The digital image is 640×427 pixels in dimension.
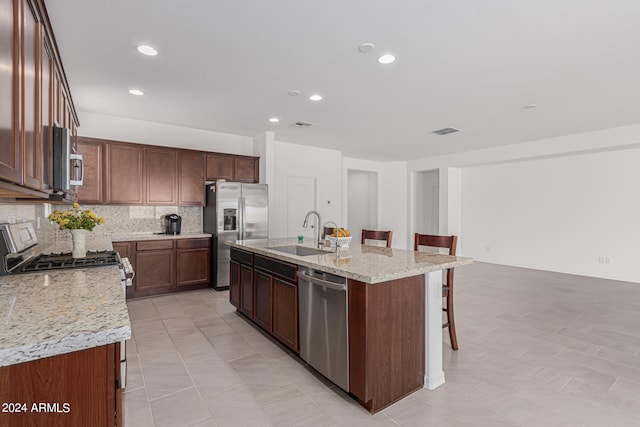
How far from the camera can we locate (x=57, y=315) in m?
1.17

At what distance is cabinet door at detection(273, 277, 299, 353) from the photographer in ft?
8.83

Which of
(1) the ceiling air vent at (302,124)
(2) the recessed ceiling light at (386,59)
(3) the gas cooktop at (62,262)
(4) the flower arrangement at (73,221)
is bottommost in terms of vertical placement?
(3) the gas cooktop at (62,262)

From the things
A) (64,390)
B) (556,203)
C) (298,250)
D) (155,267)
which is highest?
(556,203)

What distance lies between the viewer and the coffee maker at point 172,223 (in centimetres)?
506

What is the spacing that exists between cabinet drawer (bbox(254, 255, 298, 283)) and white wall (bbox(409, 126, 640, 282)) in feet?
19.7

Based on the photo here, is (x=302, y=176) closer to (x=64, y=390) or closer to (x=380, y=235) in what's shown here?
(x=380, y=235)

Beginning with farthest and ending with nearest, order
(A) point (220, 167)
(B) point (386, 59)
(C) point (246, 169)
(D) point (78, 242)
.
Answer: (C) point (246, 169)
(A) point (220, 167)
(B) point (386, 59)
(D) point (78, 242)

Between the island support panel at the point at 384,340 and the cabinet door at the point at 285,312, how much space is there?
694 mm

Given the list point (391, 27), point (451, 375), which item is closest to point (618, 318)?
point (451, 375)

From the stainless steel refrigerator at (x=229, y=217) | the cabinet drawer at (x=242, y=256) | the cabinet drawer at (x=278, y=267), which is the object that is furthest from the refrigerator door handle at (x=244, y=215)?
the cabinet drawer at (x=278, y=267)

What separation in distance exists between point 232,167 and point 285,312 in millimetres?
3434

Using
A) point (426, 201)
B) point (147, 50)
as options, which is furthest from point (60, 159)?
point (426, 201)

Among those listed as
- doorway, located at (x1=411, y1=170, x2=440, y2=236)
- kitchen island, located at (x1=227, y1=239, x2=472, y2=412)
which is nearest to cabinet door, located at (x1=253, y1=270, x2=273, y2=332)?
kitchen island, located at (x1=227, y1=239, x2=472, y2=412)

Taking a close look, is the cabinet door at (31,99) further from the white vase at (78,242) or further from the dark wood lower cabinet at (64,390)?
the white vase at (78,242)
